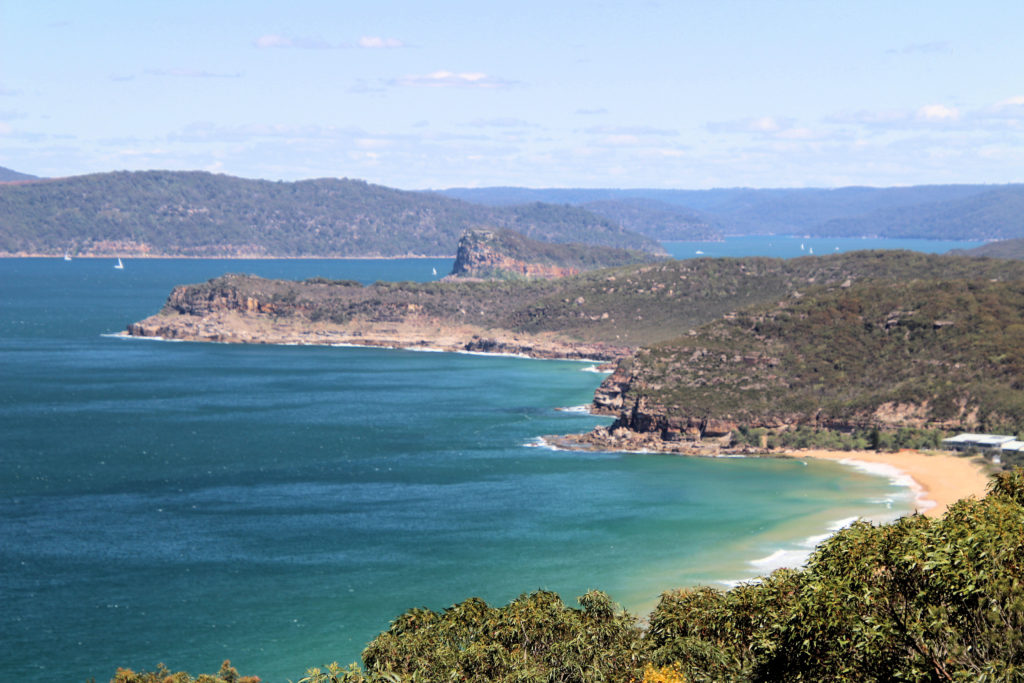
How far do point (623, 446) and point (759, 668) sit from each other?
90.9m

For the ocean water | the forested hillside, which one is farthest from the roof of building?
the ocean water

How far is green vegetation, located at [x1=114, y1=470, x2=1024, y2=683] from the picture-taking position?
32.2 metres

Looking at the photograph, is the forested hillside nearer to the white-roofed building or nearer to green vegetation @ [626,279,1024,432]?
green vegetation @ [626,279,1024,432]

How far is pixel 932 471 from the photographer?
4257 inches

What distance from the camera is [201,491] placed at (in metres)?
104

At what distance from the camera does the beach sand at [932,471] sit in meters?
96.4

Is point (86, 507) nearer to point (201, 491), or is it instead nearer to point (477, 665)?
point (201, 491)

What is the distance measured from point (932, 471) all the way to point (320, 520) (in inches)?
2098

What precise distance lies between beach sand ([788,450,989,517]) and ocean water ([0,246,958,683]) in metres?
2.45

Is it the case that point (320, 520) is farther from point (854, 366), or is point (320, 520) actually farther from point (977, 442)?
point (854, 366)

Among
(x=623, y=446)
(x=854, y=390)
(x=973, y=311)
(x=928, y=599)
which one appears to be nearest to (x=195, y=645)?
(x=928, y=599)

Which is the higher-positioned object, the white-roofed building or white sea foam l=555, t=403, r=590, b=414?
the white-roofed building

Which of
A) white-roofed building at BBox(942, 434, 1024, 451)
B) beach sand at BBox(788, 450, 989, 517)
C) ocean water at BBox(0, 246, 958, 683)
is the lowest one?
ocean water at BBox(0, 246, 958, 683)

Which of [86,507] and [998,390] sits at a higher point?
[998,390]
